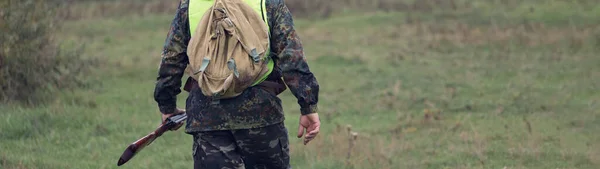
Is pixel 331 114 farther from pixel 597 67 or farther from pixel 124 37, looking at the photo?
pixel 124 37

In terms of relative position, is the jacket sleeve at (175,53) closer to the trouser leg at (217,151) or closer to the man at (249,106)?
the man at (249,106)

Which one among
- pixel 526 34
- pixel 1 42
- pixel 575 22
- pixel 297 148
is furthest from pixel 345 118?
pixel 575 22

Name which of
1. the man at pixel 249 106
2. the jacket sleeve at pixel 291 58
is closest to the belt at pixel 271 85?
the man at pixel 249 106

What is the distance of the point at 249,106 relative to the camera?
4.36 metres

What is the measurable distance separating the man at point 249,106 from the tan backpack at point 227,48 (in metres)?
0.11

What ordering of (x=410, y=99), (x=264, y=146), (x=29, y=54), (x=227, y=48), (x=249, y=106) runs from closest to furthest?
(x=227, y=48)
(x=249, y=106)
(x=264, y=146)
(x=29, y=54)
(x=410, y=99)

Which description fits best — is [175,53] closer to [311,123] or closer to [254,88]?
[254,88]

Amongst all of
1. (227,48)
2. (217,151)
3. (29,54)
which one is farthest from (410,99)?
(227,48)

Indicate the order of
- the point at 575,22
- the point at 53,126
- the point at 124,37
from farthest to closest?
1. the point at 124,37
2. the point at 575,22
3. the point at 53,126

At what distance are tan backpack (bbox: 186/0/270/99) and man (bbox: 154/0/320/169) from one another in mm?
106

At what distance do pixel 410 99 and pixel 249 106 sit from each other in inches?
250

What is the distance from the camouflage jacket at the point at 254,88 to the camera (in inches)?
169

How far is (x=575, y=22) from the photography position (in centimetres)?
1606

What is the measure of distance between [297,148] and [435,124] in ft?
5.92
